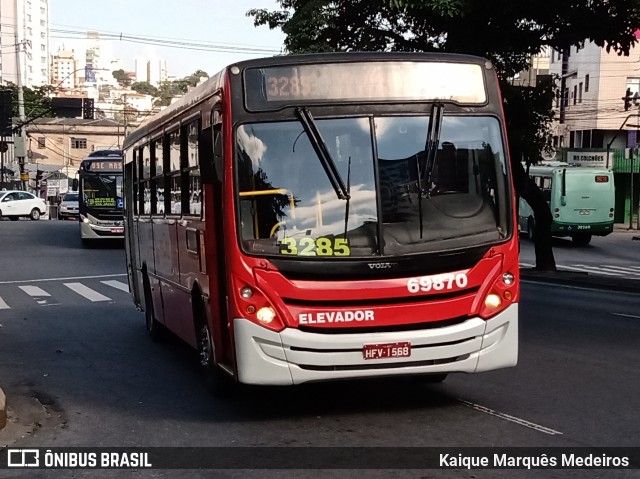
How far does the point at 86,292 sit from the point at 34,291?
1.44m

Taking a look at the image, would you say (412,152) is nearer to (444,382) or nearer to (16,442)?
(444,382)

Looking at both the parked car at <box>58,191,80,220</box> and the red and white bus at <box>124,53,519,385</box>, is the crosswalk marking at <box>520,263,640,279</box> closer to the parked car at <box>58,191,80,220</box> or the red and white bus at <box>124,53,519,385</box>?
the red and white bus at <box>124,53,519,385</box>

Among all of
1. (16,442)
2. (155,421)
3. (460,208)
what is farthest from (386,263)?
(16,442)

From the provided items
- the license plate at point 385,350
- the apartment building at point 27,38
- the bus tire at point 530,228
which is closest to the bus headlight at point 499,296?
the license plate at point 385,350

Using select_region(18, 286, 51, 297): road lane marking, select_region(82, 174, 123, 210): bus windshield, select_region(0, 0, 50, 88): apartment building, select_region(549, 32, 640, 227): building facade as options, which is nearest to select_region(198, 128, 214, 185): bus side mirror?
select_region(18, 286, 51, 297): road lane marking

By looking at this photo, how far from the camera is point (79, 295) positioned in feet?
68.6

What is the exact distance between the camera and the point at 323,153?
26.2ft

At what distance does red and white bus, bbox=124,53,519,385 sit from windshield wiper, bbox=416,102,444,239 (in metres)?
0.01

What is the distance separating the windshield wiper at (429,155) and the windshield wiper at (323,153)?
1.98ft

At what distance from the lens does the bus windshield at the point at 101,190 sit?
115 ft

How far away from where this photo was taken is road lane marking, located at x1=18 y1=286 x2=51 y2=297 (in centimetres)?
2147

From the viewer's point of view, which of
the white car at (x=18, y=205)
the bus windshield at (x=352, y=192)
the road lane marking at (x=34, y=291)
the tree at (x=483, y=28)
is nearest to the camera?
the bus windshield at (x=352, y=192)

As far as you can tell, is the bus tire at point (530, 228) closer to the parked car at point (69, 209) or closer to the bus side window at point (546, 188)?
the bus side window at point (546, 188)

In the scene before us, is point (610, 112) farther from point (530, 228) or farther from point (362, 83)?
point (362, 83)
